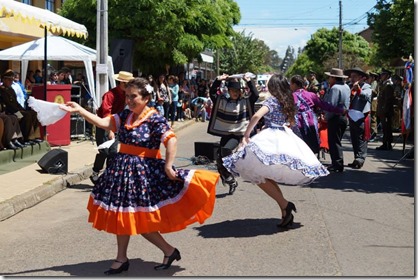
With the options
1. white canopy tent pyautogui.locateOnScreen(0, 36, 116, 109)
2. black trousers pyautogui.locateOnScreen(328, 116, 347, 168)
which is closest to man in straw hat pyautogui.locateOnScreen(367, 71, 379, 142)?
black trousers pyautogui.locateOnScreen(328, 116, 347, 168)

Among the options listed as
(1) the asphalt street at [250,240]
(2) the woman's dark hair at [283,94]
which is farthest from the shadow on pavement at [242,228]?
(2) the woman's dark hair at [283,94]

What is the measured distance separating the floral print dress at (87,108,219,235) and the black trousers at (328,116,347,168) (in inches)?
293

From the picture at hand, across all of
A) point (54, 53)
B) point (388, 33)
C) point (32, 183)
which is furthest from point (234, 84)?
point (388, 33)

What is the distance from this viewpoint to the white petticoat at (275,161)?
25.8 ft

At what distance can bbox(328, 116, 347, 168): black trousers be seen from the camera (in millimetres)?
13323

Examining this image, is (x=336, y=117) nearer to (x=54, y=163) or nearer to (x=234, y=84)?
(x=234, y=84)

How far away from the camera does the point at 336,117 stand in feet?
44.6

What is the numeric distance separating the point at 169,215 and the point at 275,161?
211cm

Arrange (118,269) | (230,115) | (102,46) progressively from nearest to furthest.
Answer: (118,269) → (230,115) → (102,46)

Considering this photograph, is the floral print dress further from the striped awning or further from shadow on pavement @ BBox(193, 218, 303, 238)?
the striped awning

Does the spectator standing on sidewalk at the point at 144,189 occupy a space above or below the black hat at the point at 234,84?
below

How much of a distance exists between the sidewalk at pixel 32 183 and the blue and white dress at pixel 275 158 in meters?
3.04

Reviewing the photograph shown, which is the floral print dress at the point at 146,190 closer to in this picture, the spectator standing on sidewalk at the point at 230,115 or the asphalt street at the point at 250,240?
the asphalt street at the point at 250,240

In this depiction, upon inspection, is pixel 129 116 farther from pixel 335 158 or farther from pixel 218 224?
pixel 335 158
